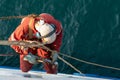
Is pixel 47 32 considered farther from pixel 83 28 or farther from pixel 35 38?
pixel 83 28

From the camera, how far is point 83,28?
11648 mm

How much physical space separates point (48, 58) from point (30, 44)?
1.03 metres

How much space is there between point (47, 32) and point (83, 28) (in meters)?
4.48

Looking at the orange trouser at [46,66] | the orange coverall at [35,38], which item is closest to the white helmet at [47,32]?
the orange coverall at [35,38]

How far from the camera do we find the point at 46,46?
7988mm

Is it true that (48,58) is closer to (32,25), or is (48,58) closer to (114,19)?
(32,25)

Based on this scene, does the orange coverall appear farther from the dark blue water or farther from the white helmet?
the dark blue water

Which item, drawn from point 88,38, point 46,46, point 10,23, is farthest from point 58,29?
point 10,23

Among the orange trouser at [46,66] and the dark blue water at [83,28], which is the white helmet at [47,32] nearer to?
the orange trouser at [46,66]

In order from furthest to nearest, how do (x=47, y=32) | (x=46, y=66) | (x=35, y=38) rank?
(x=46, y=66)
(x=35, y=38)
(x=47, y=32)

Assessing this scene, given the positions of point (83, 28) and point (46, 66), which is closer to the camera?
point (46, 66)

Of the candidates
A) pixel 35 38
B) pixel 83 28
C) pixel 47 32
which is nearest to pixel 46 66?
pixel 35 38

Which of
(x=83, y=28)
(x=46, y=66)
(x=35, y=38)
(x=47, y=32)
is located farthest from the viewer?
(x=83, y=28)

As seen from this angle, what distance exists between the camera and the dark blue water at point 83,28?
37.3 ft
